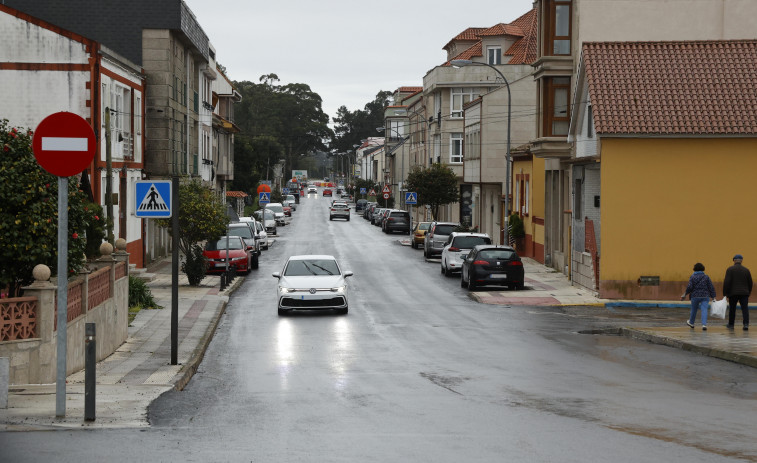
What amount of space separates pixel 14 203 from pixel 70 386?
124 inches

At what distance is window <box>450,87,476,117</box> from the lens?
249 feet

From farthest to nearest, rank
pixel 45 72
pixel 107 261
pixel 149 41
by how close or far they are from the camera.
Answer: pixel 149 41 < pixel 45 72 < pixel 107 261

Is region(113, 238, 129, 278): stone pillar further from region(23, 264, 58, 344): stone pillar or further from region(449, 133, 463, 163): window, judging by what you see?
region(449, 133, 463, 163): window

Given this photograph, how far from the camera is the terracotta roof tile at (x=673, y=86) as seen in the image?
3073 centimetres

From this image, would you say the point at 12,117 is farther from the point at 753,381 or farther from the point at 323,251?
the point at 753,381

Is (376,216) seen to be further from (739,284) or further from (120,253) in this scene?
(120,253)

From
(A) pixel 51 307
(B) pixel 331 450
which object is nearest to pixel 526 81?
(A) pixel 51 307

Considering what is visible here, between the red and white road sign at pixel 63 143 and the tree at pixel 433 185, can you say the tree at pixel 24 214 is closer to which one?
the red and white road sign at pixel 63 143

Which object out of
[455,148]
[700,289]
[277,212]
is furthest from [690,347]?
[277,212]

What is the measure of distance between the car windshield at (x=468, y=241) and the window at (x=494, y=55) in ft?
127

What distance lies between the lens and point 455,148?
75.7m

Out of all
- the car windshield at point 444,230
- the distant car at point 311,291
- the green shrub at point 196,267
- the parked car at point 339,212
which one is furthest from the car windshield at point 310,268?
the parked car at point 339,212

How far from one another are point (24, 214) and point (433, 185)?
168 ft

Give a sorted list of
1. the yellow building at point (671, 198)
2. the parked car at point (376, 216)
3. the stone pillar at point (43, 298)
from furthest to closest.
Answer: the parked car at point (376, 216) → the yellow building at point (671, 198) → the stone pillar at point (43, 298)
